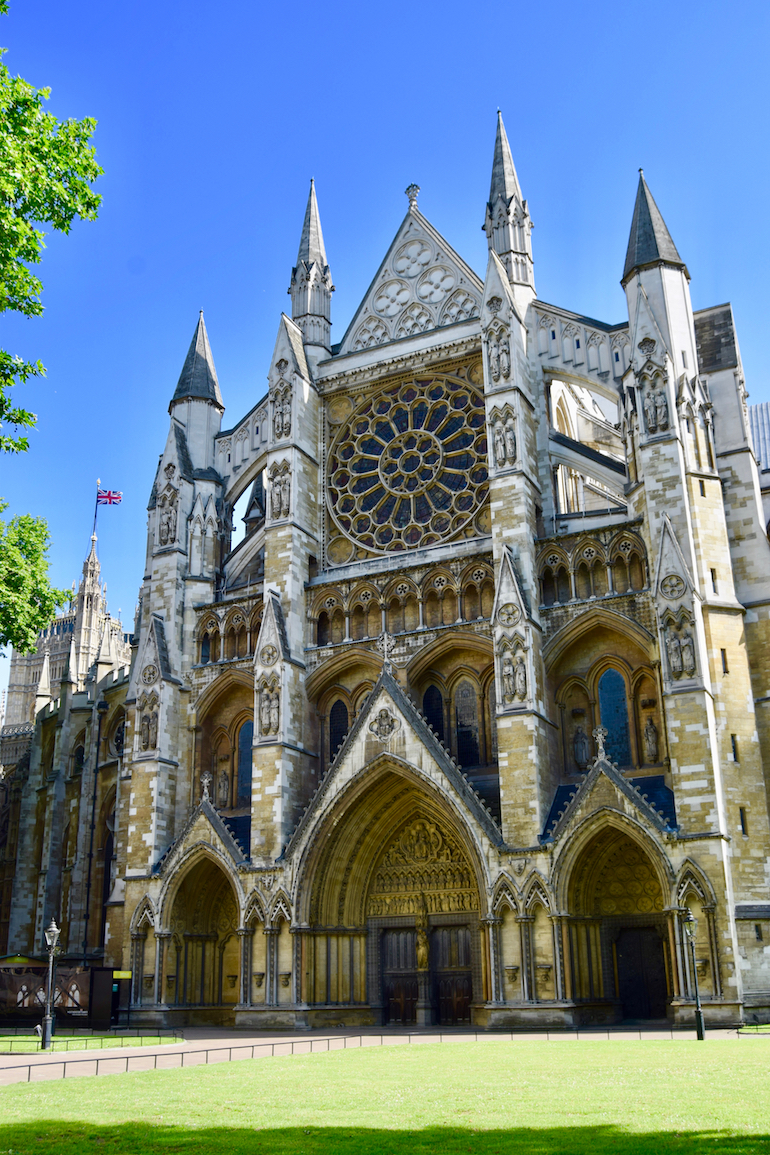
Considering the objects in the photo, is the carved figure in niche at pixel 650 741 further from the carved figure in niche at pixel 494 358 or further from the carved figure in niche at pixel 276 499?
the carved figure in niche at pixel 276 499

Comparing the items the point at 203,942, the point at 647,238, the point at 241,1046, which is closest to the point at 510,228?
the point at 647,238

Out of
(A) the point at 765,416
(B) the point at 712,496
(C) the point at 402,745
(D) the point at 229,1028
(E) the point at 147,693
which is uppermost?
(A) the point at 765,416

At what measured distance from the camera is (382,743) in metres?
29.0

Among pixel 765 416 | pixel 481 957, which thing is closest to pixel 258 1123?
pixel 481 957

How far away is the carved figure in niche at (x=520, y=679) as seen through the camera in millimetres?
27594

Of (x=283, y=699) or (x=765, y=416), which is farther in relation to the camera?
(x=765, y=416)

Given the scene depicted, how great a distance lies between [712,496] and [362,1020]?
17126 mm

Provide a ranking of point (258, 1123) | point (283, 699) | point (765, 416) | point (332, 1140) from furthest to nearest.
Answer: point (765, 416)
point (283, 699)
point (258, 1123)
point (332, 1140)

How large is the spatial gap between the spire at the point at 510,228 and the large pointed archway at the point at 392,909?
649 inches

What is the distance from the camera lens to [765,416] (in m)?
47.1

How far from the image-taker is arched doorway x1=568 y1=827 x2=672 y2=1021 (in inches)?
1027

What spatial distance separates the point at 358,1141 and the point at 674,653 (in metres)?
17.8

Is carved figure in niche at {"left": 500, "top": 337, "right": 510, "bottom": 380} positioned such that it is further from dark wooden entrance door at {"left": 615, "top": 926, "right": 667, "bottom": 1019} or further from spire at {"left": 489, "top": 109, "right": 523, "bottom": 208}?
dark wooden entrance door at {"left": 615, "top": 926, "right": 667, "bottom": 1019}

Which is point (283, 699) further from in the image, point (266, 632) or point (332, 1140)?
point (332, 1140)
